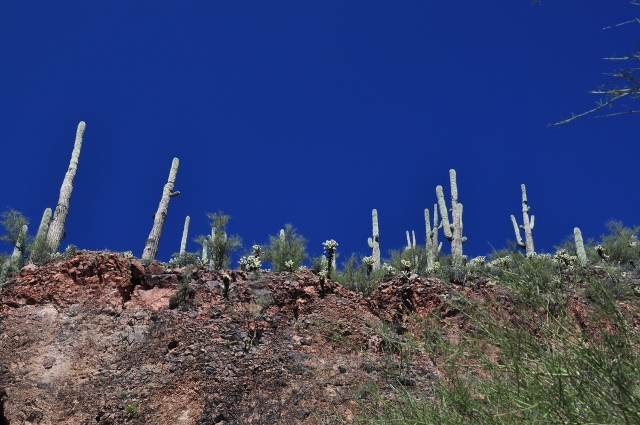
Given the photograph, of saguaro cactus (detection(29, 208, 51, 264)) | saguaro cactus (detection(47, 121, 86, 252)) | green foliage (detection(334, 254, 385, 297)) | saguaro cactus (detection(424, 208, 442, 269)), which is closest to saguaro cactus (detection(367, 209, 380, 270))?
saguaro cactus (detection(424, 208, 442, 269))

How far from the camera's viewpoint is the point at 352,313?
10.0 metres

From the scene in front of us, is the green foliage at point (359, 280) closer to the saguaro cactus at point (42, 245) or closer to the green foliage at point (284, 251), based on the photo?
the green foliage at point (284, 251)

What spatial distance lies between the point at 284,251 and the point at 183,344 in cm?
505

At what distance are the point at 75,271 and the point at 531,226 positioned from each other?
14.6 m

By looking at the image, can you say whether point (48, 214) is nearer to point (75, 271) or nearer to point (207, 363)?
point (75, 271)

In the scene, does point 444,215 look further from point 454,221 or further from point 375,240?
point 375,240

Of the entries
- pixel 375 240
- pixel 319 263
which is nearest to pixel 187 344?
pixel 319 263

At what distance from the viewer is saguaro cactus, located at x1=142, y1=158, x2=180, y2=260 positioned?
13938 millimetres

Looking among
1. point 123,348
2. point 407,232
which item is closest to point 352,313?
point 123,348

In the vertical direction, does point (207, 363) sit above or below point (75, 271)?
below

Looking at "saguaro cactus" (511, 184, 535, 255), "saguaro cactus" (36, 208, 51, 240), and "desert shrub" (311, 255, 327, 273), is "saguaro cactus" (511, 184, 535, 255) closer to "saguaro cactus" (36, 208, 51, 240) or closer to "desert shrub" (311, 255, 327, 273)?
"desert shrub" (311, 255, 327, 273)

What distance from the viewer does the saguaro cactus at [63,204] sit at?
1373cm

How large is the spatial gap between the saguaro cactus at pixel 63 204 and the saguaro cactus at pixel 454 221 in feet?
32.1

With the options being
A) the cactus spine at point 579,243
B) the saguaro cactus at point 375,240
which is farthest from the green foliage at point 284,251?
the cactus spine at point 579,243
